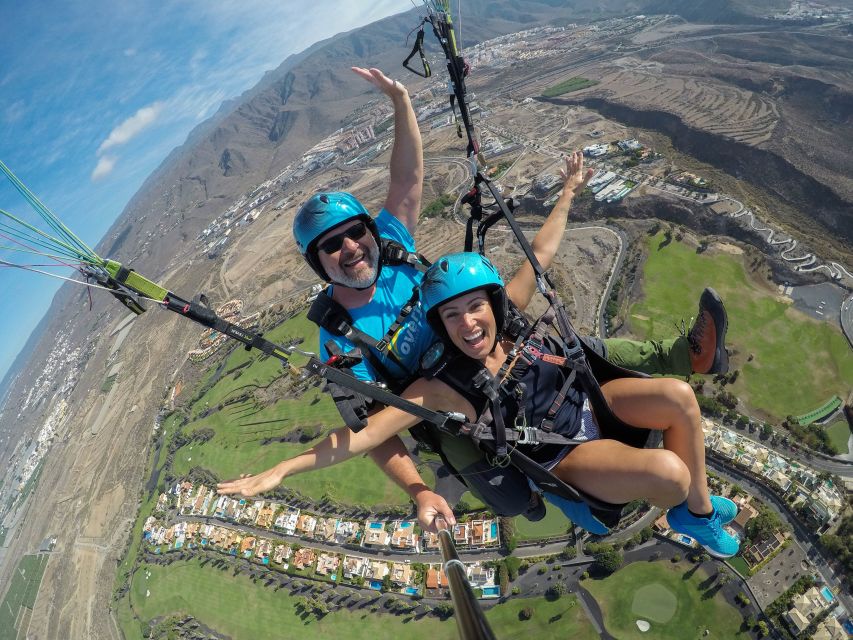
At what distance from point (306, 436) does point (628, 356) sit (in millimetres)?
21500

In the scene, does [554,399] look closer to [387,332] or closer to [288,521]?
[387,332]

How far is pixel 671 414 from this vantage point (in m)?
2.76

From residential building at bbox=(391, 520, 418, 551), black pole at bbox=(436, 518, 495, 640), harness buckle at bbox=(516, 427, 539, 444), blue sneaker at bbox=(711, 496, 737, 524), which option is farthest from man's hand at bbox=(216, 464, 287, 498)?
residential building at bbox=(391, 520, 418, 551)

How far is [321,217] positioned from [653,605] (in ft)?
54.6

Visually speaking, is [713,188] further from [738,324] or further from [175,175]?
[175,175]

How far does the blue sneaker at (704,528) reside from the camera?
3.14 metres

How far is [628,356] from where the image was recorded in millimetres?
3602

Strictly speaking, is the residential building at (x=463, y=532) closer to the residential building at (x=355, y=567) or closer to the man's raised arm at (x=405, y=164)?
the residential building at (x=355, y=567)

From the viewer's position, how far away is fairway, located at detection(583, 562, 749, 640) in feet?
41.8

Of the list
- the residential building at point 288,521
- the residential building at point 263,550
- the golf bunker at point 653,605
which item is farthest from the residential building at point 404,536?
the golf bunker at point 653,605

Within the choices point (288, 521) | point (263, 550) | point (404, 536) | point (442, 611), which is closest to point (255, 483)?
point (442, 611)

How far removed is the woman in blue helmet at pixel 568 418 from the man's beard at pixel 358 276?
534 mm

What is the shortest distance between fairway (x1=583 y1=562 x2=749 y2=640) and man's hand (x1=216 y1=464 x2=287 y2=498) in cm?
1586

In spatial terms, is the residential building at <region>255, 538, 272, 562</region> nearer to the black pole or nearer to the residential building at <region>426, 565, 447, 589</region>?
the residential building at <region>426, 565, 447, 589</region>
